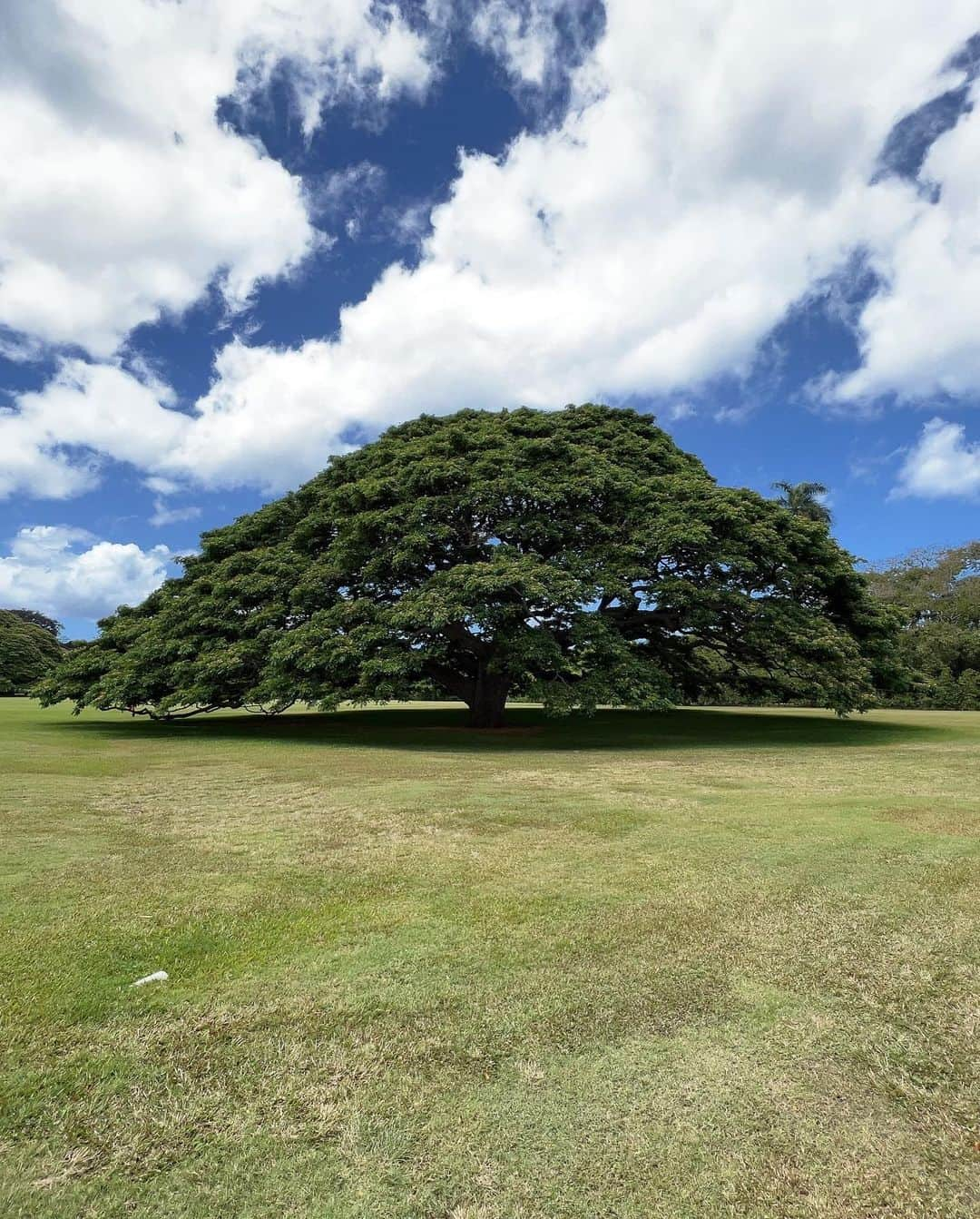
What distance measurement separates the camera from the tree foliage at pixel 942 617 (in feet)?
168

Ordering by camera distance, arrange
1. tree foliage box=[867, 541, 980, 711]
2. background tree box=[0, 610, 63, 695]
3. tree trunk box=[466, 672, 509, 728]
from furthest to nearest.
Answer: background tree box=[0, 610, 63, 695], tree foliage box=[867, 541, 980, 711], tree trunk box=[466, 672, 509, 728]

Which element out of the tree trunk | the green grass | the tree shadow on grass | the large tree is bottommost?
the green grass

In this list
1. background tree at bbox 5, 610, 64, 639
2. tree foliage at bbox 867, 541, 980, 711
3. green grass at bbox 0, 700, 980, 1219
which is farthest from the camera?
background tree at bbox 5, 610, 64, 639

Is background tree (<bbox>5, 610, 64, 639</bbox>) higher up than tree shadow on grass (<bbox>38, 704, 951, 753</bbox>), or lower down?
higher up

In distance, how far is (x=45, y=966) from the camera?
3.72 meters

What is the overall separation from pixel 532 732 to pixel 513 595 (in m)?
5.45

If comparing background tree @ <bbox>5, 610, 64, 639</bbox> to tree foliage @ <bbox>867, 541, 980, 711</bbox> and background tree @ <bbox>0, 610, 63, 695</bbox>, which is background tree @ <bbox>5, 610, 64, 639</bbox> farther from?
tree foliage @ <bbox>867, 541, 980, 711</bbox>

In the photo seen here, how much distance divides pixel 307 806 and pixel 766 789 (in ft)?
22.0

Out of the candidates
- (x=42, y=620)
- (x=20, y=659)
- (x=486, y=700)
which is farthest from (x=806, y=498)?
(x=42, y=620)

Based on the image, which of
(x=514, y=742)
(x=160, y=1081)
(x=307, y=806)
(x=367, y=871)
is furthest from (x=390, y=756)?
(x=160, y=1081)

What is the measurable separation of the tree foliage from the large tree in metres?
32.7

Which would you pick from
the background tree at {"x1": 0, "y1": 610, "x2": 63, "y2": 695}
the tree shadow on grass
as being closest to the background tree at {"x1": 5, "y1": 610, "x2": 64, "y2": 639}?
the background tree at {"x1": 0, "y1": 610, "x2": 63, "y2": 695}

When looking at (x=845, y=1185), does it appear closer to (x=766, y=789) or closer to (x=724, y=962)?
(x=724, y=962)

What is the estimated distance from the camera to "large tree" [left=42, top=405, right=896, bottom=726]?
57.8 ft
